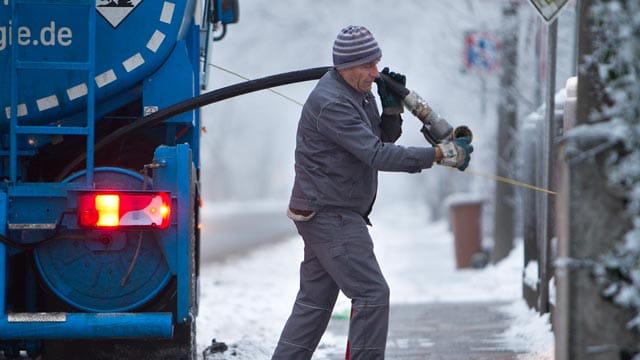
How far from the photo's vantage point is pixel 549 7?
7195mm

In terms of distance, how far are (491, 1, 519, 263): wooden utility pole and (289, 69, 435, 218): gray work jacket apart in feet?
37.7

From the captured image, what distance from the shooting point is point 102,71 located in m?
6.20

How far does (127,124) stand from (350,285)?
1.85 m

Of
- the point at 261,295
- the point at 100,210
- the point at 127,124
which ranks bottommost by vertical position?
the point at 261,295

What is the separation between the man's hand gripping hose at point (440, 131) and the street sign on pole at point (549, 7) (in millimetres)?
1596

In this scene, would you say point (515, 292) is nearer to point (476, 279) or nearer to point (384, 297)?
point (476, 279)

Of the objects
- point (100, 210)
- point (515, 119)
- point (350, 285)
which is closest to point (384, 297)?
point (350, 285)

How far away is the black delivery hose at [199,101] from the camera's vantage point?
20.2ft

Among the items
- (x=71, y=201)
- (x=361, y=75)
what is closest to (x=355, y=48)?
(x=361, y=75)

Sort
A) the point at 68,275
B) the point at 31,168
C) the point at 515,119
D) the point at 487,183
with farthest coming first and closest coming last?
the point at 487,183 → the point at 515,119 → the point at 31,168 → the point at 68,275

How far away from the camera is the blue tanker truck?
5.74 metres

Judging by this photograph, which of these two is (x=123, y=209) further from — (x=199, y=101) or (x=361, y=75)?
(x=361, y=75)

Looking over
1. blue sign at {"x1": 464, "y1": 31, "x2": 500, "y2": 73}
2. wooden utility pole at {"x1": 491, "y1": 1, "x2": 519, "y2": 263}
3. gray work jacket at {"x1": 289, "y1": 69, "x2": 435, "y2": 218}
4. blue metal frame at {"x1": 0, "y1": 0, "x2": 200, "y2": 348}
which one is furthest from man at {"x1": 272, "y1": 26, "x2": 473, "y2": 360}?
blue sign at {"x1": 464, "y1": 31, "x2": 500, "y2": 73}

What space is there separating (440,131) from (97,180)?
1.73 metres
